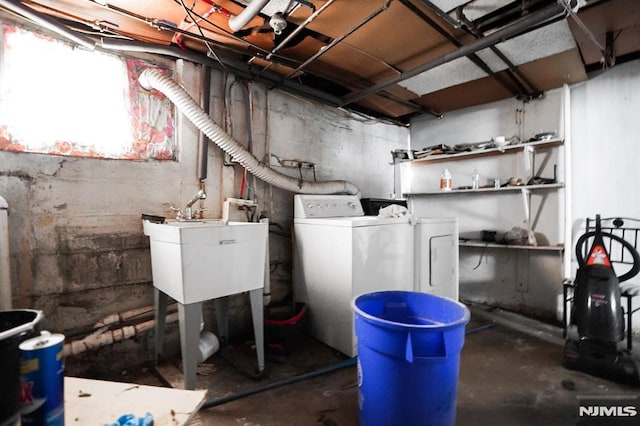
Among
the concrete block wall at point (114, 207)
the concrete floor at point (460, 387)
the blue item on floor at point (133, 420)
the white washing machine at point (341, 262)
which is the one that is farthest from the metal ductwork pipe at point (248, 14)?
the concrete floor at point (460, 387)

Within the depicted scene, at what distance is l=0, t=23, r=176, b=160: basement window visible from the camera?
1.66m

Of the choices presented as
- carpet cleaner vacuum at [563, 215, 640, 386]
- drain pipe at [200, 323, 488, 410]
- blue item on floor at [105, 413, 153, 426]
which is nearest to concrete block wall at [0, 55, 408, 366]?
drain pipe at [200, 323, 488, 410]

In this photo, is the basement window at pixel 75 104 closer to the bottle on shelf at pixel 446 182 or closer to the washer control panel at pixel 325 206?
the washer control panel at pixel 325 206

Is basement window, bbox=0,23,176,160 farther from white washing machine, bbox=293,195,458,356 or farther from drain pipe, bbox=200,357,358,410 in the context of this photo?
drain pipe, bbox=200,357,358,410

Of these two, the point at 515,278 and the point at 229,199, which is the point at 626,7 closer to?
the point at 515,278

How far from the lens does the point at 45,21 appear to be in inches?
60.8

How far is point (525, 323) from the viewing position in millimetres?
2805

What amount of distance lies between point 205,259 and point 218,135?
98cm

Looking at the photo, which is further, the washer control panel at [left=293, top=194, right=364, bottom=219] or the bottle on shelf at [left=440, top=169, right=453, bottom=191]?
the bottle on shelf at [left=440, top=169, right=453, bottom=191]

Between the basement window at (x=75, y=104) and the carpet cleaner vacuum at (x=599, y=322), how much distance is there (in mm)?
3188

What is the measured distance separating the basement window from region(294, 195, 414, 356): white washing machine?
1.29m

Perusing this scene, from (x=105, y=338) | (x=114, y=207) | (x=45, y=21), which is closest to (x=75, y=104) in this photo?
(x=45, y=21)

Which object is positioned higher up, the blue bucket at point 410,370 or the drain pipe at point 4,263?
the drain pipe at point 4,263

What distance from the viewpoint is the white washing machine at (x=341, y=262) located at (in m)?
2.11
